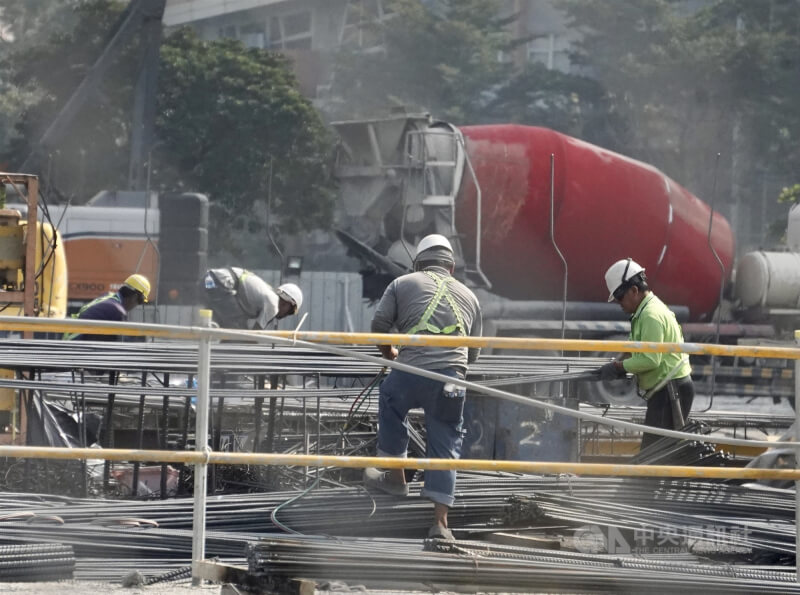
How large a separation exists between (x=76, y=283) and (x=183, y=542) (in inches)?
582

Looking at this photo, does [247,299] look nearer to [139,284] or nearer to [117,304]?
[139,284]

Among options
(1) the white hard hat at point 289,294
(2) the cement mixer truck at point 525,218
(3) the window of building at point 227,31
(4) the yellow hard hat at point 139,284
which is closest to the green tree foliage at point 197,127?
(3) the window of building at point 227,31

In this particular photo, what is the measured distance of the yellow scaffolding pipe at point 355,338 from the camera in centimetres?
555

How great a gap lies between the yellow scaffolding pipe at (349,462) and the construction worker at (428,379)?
711mm

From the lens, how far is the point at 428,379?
6.55 m

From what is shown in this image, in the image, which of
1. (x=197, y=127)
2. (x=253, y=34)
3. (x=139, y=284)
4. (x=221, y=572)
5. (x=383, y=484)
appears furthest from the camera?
(x=253, y=34)

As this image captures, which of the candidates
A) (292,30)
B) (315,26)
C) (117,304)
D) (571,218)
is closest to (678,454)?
(117,304)

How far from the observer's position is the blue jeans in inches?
254

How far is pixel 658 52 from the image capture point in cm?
3684

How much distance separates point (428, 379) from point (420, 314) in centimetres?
36

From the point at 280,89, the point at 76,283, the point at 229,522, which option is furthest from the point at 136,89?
the point at 229,522

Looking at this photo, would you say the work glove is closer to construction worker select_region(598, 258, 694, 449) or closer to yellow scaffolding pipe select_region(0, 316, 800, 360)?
construction worker select_region(598, 258, 694, 449)

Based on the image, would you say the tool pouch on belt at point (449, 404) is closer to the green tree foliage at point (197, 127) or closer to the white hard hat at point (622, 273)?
the white hard hat at point (622, 273)

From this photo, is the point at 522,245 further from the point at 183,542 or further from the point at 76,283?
the point at 183,542
